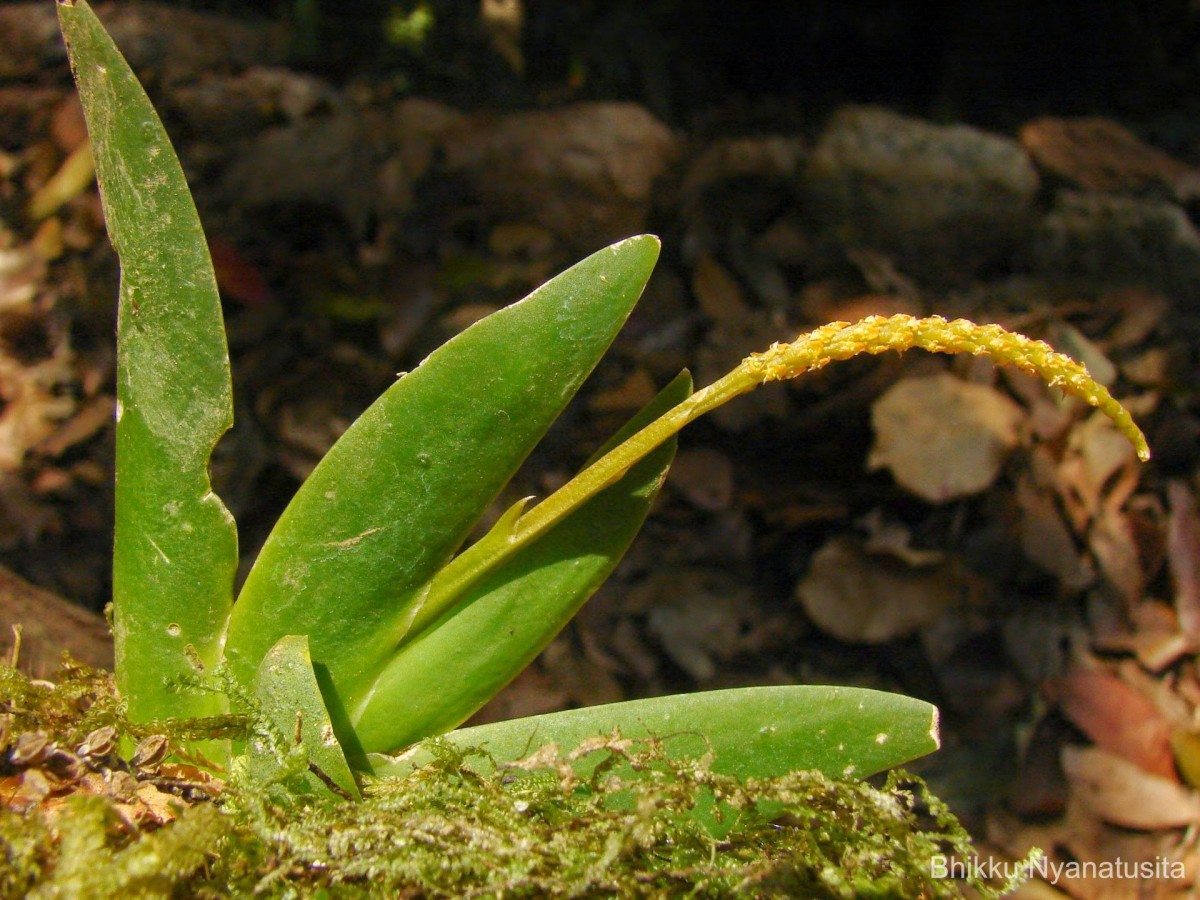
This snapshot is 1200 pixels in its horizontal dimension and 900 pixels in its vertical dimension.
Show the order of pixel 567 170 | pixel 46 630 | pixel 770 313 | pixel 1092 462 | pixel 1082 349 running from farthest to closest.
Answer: pixel 567 170 → pixel 770 313 → pixel 1082 349 → pixel 1092 462 → pixel 46 630

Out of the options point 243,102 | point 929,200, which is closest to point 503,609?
point 929,200

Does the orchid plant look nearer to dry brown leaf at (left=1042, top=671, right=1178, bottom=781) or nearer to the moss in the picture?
the moss

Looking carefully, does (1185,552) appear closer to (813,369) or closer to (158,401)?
(813,369)

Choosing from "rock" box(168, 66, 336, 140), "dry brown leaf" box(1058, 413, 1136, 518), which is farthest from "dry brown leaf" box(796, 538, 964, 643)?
"rock" box(168, 66, 336, 140)

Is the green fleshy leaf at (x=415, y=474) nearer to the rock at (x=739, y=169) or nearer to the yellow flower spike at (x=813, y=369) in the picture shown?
the yellow flower spike at (x=813, y=369)

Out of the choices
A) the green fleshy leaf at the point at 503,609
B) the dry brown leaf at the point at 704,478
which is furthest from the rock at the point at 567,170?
the green fleshy leaf at the point at 503,609

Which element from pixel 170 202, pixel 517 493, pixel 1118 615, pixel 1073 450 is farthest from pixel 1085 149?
pixel 170 202

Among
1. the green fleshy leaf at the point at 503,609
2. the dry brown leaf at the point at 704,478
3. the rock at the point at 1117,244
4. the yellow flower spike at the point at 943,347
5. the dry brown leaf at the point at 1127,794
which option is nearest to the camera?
the yellow flower spike at the point at 943,347
